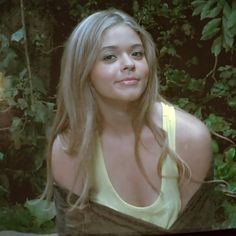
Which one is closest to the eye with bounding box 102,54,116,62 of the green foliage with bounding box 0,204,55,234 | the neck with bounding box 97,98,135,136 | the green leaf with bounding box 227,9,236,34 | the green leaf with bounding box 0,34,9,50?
the neck with bounding box 97,98,135,136

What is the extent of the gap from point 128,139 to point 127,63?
28cm

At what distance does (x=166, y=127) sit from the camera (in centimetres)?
206

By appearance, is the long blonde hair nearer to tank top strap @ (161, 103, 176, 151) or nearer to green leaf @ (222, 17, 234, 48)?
tank top strap @ (161, 103, 176, 151)

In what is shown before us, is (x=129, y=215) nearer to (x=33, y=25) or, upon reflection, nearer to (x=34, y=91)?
(x=34, y=91)

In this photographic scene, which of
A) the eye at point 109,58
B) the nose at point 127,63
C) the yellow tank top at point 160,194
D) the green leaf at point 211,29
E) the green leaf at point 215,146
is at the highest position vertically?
the green leaf at point 211,29

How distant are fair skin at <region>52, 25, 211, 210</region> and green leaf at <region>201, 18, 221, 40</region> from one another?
262 mm

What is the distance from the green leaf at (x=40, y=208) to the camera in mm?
2059

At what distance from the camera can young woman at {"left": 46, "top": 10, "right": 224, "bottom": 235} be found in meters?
2.01

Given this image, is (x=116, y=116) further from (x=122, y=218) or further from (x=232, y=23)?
(x=232, y=23)

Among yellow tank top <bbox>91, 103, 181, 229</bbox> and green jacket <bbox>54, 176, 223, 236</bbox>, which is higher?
yellow tank top <bbox>91, 103, 181, 229</bbox>

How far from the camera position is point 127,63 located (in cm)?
200

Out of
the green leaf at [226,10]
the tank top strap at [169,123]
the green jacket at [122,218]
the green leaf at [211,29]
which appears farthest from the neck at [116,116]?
the green leaf at [226,10]

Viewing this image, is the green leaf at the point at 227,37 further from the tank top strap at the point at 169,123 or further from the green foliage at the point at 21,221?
the green foliage at the point at 21,221

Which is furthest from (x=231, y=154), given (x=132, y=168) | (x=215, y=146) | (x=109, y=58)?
(x=109, y=58)
